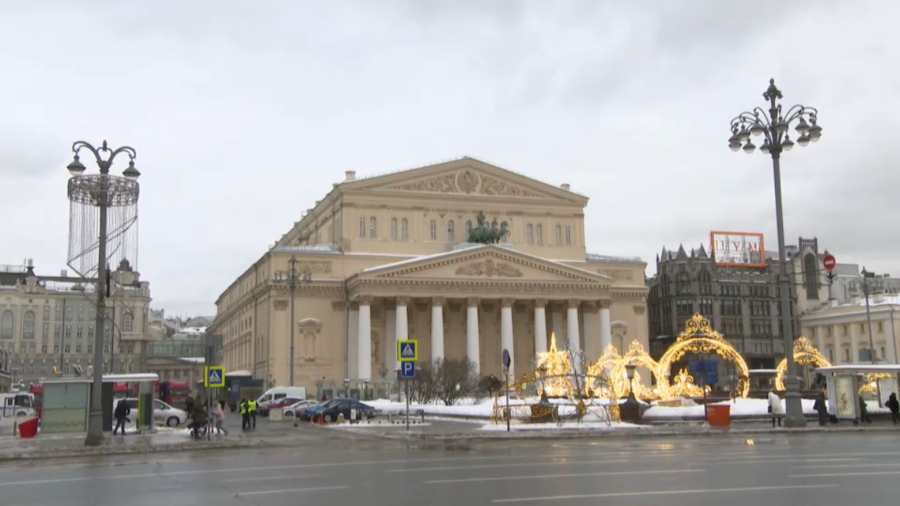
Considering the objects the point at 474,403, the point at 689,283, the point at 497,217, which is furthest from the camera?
the point at 689,283

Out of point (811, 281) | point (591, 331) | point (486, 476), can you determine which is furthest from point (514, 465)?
point (811, 281)

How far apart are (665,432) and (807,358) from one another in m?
21.1

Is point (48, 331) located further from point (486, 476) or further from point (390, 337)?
point (486, 476)

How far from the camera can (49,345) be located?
128 metres

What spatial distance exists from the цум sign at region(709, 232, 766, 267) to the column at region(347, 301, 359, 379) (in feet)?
185

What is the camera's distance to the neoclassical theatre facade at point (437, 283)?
72938mm

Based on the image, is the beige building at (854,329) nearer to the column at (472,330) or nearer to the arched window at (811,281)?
the arched window at (811,281)

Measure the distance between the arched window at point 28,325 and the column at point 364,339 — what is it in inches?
2993

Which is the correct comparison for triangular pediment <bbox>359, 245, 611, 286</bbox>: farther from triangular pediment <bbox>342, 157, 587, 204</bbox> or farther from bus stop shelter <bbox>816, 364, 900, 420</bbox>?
bus stop shelter <bbox>816, 364, 900, 420</bbox>

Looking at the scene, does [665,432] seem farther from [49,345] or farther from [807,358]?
[49,345]

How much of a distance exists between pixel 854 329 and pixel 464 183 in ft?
180

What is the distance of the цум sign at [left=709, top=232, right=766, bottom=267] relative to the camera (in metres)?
114

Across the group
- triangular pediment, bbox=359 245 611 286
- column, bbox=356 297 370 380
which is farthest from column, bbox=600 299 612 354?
column, bbox=356 297 370 380

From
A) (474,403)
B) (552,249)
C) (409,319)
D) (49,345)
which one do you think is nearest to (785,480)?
(474,403)
